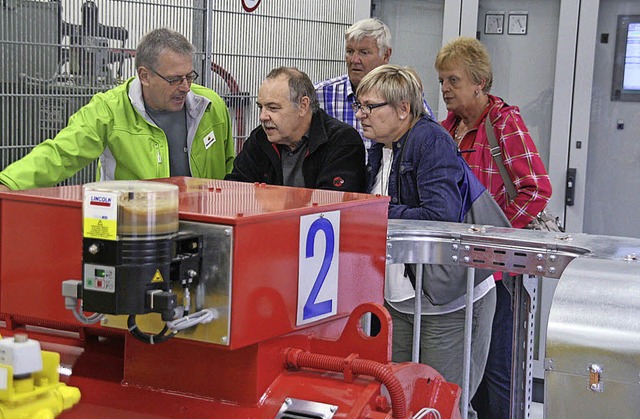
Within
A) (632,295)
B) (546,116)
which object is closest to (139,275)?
(632,295)

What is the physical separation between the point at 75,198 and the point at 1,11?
215 centimetres

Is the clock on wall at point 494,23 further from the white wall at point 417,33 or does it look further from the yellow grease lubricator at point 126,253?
the yellow grease lubricator at point 126,253

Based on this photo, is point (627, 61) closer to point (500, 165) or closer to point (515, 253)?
point (500, 165)

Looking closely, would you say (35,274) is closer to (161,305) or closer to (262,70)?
(161,305)

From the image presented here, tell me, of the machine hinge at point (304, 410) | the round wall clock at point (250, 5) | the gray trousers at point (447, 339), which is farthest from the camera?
the round wall clock at point (250, 5)

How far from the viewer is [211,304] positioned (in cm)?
157

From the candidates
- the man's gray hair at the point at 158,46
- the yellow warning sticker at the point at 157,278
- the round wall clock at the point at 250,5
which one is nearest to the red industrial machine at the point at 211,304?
the yellow warning sticker at the point at 157,278

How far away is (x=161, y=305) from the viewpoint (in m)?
1.49

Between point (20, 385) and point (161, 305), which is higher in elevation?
point (161, 305)

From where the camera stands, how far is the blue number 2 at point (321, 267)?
176cm

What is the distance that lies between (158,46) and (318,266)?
1.77 m

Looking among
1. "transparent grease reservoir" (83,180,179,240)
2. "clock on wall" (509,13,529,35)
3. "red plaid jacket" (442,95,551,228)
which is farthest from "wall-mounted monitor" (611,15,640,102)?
"transparent grease reservoir" (83,180,179,240)

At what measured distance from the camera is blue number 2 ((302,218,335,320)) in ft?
5.79

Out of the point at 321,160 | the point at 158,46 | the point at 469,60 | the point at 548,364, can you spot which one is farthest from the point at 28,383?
the point at 469,60
